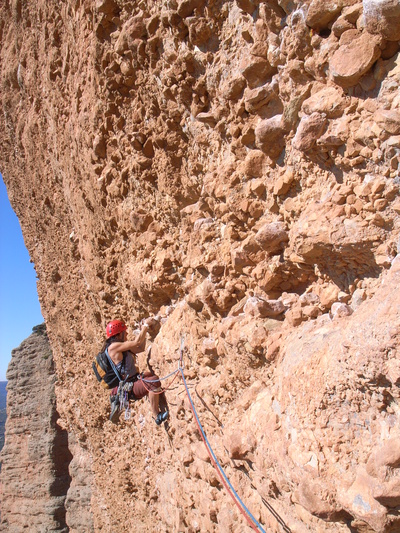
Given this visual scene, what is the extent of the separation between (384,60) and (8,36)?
6.32 meters

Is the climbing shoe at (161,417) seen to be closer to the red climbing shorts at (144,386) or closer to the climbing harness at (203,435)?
the climbing harness at (203,435)

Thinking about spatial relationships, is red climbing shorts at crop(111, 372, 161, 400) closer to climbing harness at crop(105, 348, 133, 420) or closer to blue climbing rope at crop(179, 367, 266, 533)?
climbing harness at crop(105, 348, 133, 420)

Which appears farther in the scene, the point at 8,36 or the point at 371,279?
the point at 8,36

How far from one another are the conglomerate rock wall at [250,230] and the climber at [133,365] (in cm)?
13

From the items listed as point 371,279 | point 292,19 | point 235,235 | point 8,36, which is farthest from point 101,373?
point 8,36

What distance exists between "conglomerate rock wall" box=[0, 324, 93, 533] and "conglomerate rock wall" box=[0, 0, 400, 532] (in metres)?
5.57

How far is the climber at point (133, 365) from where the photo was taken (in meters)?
3.65

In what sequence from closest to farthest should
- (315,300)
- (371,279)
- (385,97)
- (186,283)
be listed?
1. (385,97)
2. (371,279)
3. (315,300)
4. (186,283)

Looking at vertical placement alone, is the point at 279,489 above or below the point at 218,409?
below

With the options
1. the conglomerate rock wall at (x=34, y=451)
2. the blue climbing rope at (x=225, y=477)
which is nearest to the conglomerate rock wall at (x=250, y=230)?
the blue climbing rope at (x=225, y=477)

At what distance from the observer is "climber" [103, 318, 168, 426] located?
3.65 m

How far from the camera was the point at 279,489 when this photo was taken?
202cm

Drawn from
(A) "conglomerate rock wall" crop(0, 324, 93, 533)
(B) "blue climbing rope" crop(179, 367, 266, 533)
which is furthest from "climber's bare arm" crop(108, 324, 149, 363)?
(A) "conglomerate rock wall" crop(0, 324, 93, 533)

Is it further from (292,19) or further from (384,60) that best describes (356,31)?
(292,19)
